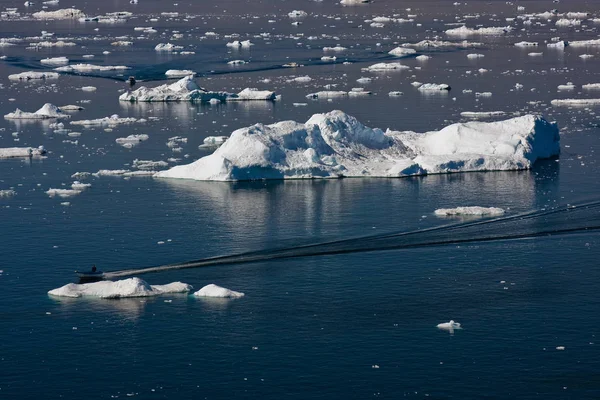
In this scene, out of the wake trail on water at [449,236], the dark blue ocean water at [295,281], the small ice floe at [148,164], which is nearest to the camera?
the dark blue ocean water at [295,281]

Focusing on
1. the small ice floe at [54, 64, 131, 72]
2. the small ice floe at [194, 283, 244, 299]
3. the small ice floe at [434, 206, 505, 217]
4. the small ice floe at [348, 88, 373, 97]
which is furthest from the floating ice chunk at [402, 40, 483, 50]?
the small ice floe at [194, 283, 244, 299]

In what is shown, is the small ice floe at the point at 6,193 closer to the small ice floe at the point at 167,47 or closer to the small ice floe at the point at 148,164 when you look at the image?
the small ice floe at the point at 148,164

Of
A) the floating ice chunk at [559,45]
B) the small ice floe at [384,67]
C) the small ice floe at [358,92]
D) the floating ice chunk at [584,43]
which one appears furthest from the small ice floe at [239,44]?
the floating ice chunk at [584,43]

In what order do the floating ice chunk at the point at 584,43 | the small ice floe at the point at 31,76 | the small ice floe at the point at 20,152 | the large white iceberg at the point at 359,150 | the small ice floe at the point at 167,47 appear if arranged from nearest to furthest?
the large white iceberg at the point at 359,150
the small ice floe at the point at 20,152
the small ice floe at the point at 31,76
the floating ice chunk at the point at 584,43
the small ice floe at the point at 167,47

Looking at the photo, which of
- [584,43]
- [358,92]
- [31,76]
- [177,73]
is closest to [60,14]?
[31,76]

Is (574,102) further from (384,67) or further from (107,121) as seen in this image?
(107,121)

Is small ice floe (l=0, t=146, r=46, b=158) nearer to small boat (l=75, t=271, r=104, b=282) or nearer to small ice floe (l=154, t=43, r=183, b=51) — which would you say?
small boat (l=75, t=271, r=104, b=282)
